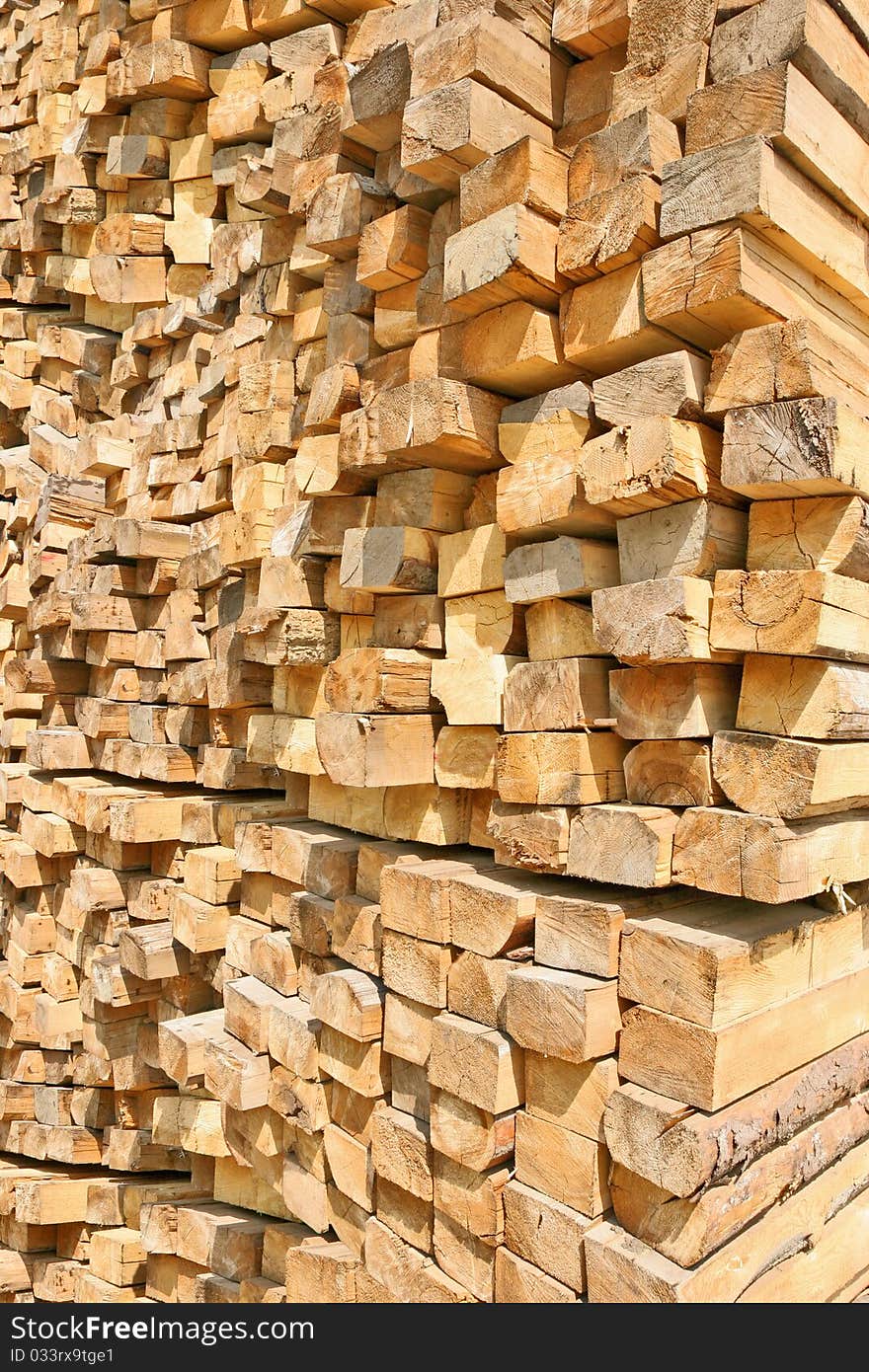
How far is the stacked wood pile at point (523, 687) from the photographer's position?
6.66 ft

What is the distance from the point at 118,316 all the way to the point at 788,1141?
5.25 meters

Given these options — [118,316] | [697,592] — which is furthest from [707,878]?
[118,316]

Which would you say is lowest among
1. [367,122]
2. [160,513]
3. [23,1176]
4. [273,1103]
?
[23,1176]

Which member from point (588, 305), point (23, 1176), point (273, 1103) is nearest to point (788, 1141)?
point (273, 1103)

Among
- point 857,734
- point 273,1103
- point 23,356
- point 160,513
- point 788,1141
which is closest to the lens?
point 857,734

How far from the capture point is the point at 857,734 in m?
2.04

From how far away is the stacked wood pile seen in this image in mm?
2031

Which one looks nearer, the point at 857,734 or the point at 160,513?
the point at 857,734

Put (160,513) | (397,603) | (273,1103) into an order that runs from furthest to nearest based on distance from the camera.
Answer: (160,513), (273,1103), (397,603)

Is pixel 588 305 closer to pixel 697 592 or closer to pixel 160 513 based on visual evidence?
pixel 697 592

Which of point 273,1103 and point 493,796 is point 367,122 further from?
point 273,1103

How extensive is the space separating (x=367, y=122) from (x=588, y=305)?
1.19 meters

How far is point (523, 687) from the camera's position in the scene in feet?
7.90

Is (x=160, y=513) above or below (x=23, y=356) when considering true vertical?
below
